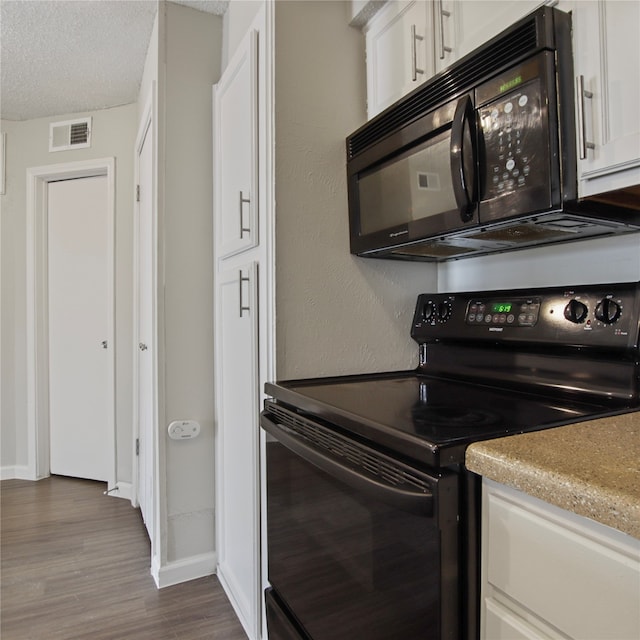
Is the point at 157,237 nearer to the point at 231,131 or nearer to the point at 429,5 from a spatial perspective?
the point at 231,131

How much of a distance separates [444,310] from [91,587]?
5.82ft

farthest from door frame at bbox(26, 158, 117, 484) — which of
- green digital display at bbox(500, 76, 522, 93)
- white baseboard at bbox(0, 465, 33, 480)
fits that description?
green digital display at bbox(500, 76, 522, 93)

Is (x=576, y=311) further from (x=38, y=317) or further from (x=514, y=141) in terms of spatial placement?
(x=38, y=317)

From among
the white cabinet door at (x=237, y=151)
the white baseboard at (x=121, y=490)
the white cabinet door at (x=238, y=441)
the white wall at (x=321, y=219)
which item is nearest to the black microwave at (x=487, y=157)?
the white wall at (x=321, y=219)

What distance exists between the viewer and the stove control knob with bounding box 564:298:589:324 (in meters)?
1.06

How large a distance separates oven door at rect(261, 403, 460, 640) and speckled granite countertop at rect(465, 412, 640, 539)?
0.08 m

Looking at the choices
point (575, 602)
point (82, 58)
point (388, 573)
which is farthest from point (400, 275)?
point (82, 58)

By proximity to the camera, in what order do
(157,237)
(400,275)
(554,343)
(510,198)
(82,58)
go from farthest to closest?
(82,58), (157,237), (400,275), (554,343), (510,198)

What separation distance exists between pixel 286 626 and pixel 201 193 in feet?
5.29

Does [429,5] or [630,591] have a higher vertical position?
[429,5]

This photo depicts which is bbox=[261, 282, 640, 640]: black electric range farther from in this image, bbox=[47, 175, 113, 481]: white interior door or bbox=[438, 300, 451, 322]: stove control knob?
bbox=[47, 175, 113, 481]: white interior door

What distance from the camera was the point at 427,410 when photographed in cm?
96

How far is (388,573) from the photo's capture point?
80 centimetres

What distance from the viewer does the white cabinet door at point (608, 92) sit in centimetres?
79
